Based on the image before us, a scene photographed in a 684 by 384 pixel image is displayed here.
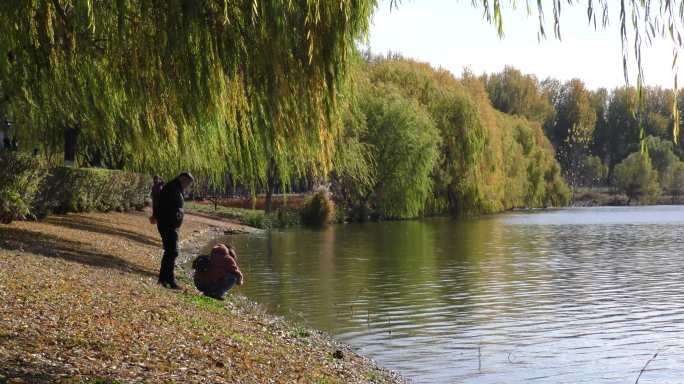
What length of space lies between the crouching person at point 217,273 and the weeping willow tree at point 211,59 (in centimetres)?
362

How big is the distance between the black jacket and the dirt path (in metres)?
1.04

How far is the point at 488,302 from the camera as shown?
1806cm

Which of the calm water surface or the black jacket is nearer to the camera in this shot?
the calm water surface

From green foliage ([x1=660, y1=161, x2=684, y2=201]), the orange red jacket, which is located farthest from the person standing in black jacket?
green foliage ([x1=660, y1=161, x2=684, y2=201])

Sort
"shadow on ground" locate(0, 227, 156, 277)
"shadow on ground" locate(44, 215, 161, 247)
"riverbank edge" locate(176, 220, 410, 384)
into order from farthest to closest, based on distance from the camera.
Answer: "shadow on ground" locate(44, 215, 161, 247) < "shadow on ground" locate(0, 227, 156, 277) < "riverbank edge" locate(176, 220, 410, 384)

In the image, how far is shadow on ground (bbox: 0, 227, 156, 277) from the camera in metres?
16.7

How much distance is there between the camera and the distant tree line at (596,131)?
324 ft

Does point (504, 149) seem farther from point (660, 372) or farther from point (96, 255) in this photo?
point (660, 372)

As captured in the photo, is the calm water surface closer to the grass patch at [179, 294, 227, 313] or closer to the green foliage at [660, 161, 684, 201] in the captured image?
the grass patch at [179, 294, 227, 313]

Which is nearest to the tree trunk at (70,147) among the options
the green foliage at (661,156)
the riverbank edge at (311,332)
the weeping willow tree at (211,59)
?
the riverbank edge at (311,332)

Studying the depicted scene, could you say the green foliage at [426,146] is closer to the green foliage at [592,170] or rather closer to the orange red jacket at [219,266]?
the orange red jacket at [219,266]

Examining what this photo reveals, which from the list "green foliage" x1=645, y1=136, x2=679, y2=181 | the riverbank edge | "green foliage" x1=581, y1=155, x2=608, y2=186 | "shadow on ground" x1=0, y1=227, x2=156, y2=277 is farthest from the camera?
"green foliage" x1=581, y1=155, x2=608, y2=186

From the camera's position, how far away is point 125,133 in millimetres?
14797

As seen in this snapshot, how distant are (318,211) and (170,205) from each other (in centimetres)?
3363
